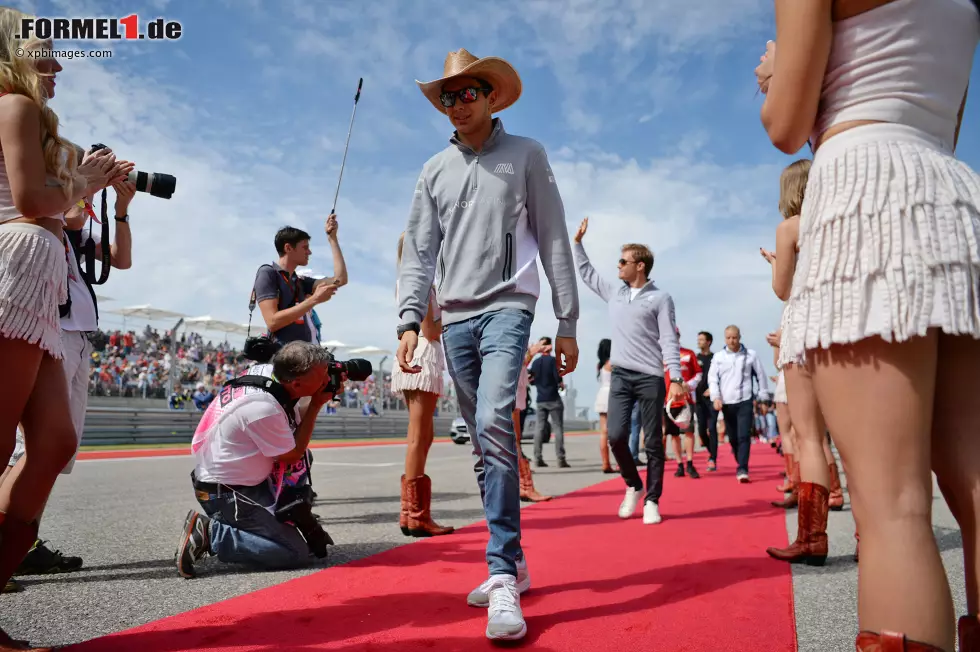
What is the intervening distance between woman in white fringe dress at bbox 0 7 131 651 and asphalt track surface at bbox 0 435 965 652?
1.60ft

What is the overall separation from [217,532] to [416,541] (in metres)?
1.23

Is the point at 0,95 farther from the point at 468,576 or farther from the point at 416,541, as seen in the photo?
the point at 416,541

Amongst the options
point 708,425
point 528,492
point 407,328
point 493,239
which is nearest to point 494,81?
point 493,239

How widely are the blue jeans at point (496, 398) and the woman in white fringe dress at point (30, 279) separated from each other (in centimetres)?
146

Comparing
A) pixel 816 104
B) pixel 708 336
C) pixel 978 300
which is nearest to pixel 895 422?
pixel 978 300

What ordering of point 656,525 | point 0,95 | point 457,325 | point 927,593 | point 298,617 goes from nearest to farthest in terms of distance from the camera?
point 927,593
point 0,95
point 298,617
point 457,325
point 656,525

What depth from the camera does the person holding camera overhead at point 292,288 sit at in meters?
4.32

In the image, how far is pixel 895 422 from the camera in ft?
3.98

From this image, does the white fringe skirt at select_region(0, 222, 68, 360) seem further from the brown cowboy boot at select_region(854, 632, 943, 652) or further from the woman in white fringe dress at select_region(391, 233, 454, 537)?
the brown cowboy boot at select_region(854, 632, 943, 652)

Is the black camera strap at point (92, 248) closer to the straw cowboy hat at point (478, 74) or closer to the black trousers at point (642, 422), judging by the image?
the straw cowboy hat at point (478, 74)

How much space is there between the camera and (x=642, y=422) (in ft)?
16.9

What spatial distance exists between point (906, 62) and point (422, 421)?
11.8 ft

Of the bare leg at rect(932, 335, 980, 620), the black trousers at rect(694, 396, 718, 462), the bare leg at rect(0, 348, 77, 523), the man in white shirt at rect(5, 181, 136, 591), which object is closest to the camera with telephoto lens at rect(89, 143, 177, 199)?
the man in white shirt at rect(5, 181, 136, 591)

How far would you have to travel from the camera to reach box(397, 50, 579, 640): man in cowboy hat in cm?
268
